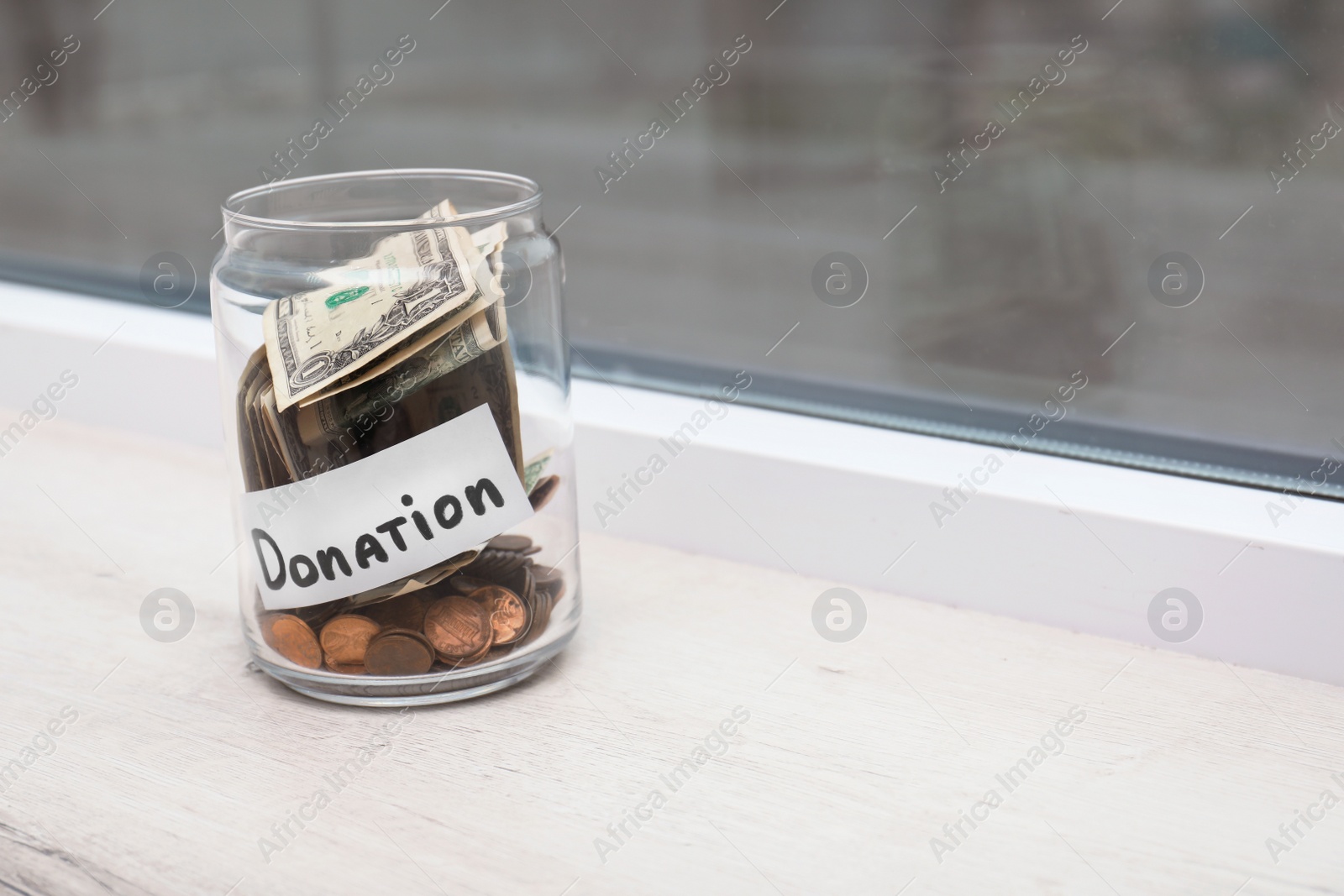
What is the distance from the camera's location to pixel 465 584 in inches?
22.4

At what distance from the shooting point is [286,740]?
0.55 metres

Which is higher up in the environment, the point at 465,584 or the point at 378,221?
the point at 378,221

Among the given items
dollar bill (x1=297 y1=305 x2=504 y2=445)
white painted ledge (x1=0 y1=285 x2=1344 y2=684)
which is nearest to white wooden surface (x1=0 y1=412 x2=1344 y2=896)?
white painted ledge (x1=0 y1=285 x2=1344 y2=684)

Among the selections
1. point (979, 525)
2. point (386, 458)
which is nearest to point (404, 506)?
point (386, 458)

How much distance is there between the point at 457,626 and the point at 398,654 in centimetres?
3

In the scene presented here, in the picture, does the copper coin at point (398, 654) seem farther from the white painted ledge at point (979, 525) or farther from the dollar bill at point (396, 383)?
the white painted ledge at point (979, 525)

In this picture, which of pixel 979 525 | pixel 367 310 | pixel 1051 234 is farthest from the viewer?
pixel 1051 234

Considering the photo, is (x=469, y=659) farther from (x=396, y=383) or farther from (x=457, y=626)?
(x=396, y=383)

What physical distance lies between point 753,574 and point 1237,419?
1.07 feet

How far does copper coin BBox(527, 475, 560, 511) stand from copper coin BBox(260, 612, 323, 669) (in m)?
0.13

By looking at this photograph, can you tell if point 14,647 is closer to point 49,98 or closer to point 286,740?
point 286,740

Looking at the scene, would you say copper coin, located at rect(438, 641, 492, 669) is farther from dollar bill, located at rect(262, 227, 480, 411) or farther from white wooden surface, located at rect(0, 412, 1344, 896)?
dollar bill, located at rect(262, 227, 480, 411)

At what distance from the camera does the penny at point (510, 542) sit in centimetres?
59

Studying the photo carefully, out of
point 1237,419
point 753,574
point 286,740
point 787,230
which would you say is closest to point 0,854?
point 286,740
